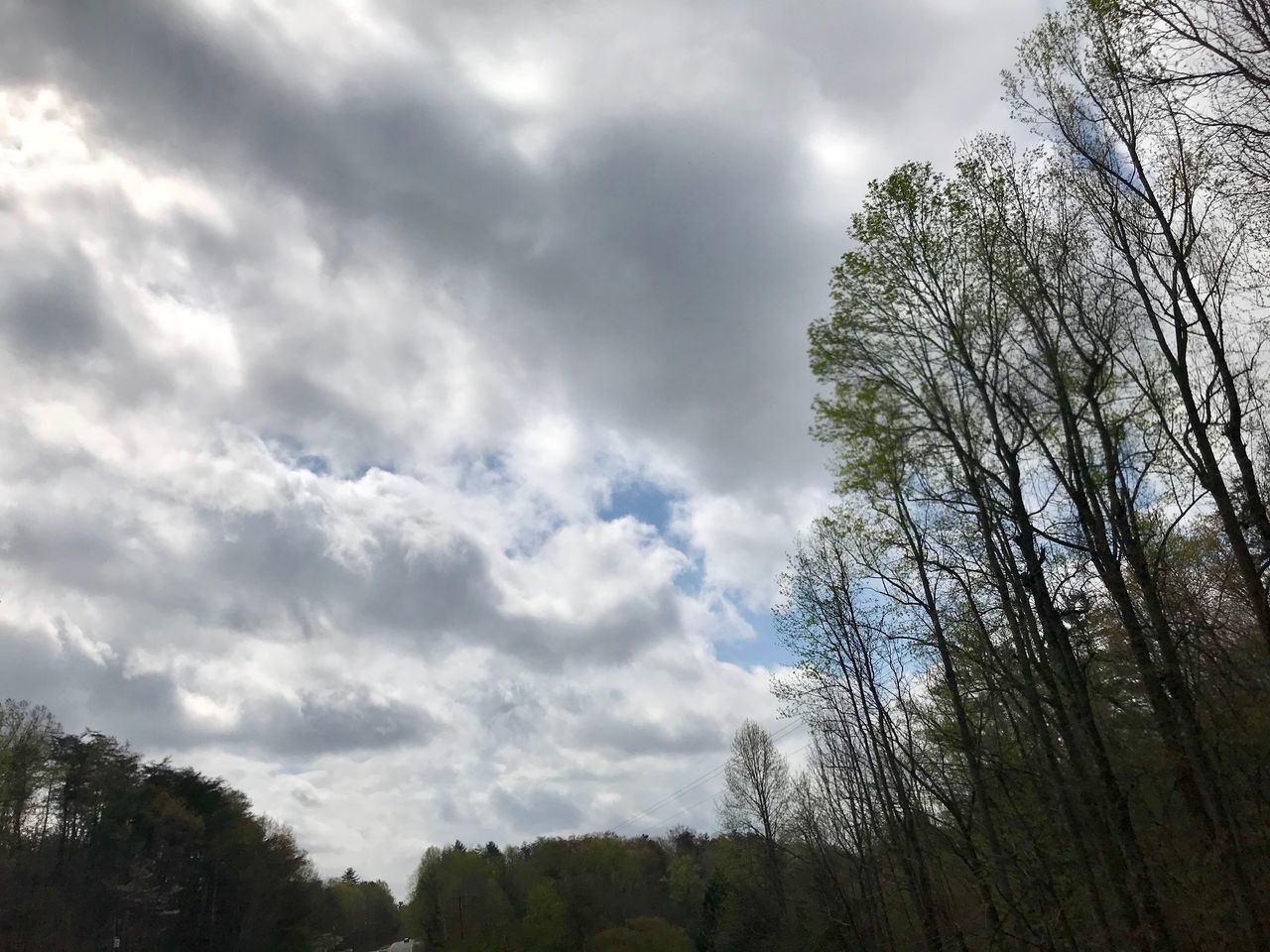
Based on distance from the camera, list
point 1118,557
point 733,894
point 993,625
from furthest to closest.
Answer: point 733,894
point 993,625
point 1118,557

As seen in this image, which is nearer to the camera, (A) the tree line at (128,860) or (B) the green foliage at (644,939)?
(A) the tree line at (128,860)

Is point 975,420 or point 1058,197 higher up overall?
point 1058,197

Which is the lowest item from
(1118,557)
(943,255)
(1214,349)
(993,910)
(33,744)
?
(993,910)

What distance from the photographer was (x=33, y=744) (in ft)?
175

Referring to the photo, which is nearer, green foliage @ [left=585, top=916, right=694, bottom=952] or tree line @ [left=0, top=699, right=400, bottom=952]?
tree line @ [left=0, top=699, right=400, bottom=952]

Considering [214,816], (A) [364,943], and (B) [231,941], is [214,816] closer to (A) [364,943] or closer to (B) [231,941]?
(B) [231,941]

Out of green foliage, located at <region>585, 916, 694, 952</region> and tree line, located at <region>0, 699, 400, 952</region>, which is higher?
tree line, located at <region>0, 699, 400, 952</region>

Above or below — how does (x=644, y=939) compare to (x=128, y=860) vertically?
below

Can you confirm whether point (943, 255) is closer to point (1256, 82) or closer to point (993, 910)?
point (1256, 82)

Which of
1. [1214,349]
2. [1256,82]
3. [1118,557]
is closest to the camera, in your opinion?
[1256,82]

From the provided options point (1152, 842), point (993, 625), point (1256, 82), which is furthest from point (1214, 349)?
point (1152, 842)

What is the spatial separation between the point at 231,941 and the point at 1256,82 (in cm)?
8519

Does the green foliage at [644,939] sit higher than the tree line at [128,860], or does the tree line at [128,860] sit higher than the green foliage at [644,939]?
the tree line at [128,860]

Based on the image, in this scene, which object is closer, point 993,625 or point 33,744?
point 993,625
